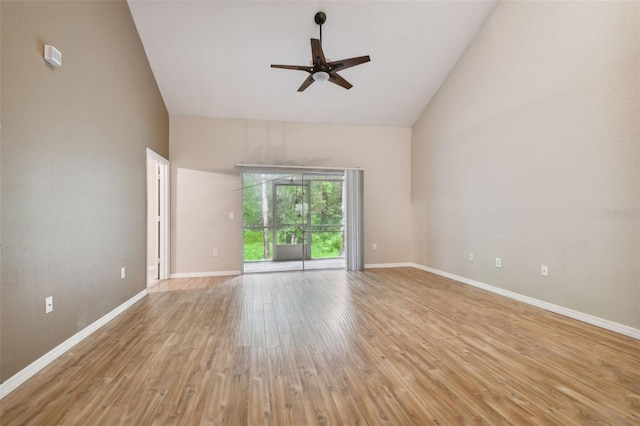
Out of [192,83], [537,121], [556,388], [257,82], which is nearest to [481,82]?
[537,121]

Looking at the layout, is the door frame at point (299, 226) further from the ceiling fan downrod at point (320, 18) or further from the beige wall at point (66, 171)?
the ceiling fan downrod at point (320, 18)

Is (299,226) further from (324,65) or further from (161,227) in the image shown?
(324,65)

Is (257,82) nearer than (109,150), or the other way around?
(109,150)

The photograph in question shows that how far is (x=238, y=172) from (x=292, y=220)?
1449 millimetres

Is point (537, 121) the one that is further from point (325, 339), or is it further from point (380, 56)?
point (325, 339)

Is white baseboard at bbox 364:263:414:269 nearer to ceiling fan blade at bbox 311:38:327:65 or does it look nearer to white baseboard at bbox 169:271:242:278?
white baseboard at bbox 169:271:242:278

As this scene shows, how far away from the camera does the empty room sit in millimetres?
1865

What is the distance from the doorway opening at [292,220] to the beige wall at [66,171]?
2188 mm

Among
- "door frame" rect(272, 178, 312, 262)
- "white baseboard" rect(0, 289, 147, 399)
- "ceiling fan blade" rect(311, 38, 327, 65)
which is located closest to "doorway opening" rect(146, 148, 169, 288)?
"white baseboard" rect(0, 289, 147, 399)

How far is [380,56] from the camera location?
470cm

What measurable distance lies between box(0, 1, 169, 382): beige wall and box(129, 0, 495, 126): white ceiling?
0.69m

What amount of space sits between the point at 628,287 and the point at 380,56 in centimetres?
432

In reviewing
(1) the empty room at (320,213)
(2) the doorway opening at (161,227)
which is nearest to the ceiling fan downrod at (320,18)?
(1) the empty room at (320,213)

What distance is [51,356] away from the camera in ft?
7.32
